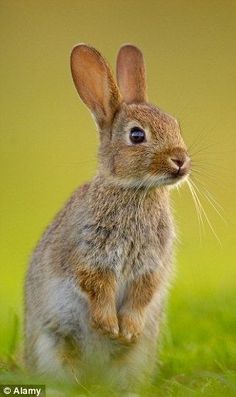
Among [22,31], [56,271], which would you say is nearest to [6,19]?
[22,31]

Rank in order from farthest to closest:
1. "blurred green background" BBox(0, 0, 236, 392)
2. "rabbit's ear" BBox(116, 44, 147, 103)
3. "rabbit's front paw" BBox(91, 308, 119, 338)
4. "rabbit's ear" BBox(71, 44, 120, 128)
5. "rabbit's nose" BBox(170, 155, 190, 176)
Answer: "blurred green background" BBox(0, 0, 236, 392) → "rabbit's ear" BBox(116, 44, 147, 103) → "rabbit's ear" BBox(71, 44, 120, 128) → "rabbit's front paw" BBox(91, 308, 119, 338) → "rabbit's nose" BBox(170, 155, 190, 176)

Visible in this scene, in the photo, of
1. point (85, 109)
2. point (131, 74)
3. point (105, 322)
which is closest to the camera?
point (105, 322)

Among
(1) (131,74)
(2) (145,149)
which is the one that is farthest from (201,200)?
(2) (145,149)

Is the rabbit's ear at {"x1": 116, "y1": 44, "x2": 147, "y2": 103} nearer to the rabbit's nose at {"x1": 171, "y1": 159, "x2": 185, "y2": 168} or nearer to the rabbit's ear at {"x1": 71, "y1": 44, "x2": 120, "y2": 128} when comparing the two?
the rabbit's ear at {"x1": 71, "y1": 44, "x2": 120, "y2": 128}

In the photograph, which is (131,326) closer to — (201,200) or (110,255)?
(110,255)

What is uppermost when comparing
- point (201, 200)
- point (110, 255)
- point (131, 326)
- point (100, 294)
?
point (201, 200)

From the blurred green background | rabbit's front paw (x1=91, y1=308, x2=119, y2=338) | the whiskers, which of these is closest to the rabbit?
rabbit's front paw (x1=91, y1=308, x2=119, y2=338)

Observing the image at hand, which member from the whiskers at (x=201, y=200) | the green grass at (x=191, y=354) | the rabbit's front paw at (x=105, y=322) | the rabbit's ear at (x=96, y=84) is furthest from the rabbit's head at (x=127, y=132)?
the green grass at (x=191, y=354)
